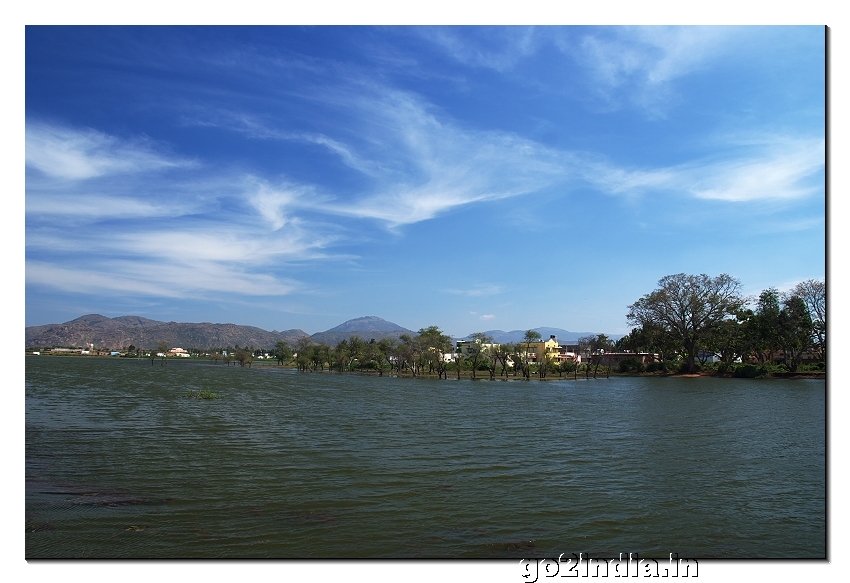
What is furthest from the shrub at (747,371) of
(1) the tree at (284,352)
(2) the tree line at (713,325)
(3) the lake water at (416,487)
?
(1) the tree at (284,352)

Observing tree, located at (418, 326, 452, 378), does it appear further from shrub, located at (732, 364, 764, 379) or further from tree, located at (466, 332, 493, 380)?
shrub, located at (732, 364, 764, 379)

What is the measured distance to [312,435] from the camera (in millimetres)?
17016

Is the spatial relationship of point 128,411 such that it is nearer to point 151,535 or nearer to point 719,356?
point 151,535

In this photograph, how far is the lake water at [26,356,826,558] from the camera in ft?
24.5

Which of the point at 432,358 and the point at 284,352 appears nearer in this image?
the point at 432,358

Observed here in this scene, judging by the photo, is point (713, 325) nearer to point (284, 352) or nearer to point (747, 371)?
point (747, 371)

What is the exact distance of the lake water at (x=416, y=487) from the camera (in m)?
7.45

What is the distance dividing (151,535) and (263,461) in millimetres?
5351

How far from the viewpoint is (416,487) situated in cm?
1049

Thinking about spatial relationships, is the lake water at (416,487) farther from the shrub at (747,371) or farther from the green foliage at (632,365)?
the green foliage at (632,365)

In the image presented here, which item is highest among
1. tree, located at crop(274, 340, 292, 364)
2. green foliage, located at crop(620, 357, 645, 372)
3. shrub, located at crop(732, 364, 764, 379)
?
shrub, located at crop(732, 364, 764, 379)

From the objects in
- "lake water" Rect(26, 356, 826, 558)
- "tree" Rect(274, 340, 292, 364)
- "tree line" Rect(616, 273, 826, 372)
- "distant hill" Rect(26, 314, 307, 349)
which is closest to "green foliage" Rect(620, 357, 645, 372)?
"tree line" Rect(616, 273, 826, 372)

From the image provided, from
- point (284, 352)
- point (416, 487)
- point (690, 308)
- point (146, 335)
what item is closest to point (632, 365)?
point (690, 308)

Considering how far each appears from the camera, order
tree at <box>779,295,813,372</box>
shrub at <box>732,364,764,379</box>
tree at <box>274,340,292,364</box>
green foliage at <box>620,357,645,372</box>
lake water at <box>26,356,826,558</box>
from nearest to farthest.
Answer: lake water at <box>26,356,826,558</box>, tree at <box>779,295,813,372</box>, shrub at <box>732,364,764,379</box>, green foliage at <box>620,357,645,372</box>, tree at <box>274,340,292,364</box>
